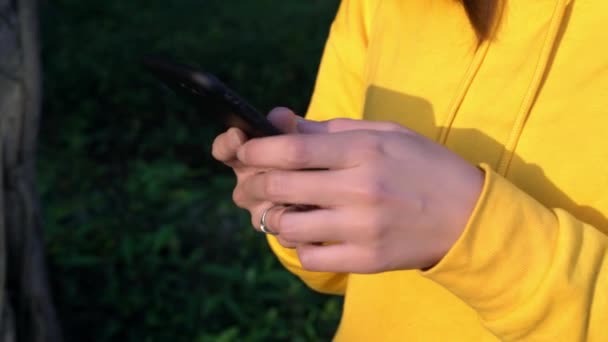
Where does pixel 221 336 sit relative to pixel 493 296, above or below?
below

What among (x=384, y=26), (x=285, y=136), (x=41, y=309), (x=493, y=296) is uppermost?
(x=384, y=26)

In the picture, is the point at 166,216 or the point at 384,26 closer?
the point at 384,26

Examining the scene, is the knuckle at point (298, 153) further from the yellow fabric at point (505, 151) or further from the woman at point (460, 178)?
the yellow fabric at point (505, 151)

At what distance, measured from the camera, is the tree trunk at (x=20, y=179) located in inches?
64.6

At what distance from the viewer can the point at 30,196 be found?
1.82 metres

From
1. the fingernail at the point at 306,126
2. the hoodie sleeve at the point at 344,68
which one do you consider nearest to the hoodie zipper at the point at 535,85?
the fingernail at the point at 306,126

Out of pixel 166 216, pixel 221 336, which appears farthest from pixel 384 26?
pixel 166 216

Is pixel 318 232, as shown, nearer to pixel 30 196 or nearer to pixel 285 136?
pixel 285 136

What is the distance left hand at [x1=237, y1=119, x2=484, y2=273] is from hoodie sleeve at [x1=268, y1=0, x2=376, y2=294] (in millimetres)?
424

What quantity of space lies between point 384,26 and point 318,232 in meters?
0.44

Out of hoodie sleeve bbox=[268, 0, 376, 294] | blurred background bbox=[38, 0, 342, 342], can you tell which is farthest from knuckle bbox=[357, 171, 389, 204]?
Answer: blurred background bbox=[38, 0, 342, 342]

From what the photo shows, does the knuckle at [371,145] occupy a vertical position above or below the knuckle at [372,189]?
above

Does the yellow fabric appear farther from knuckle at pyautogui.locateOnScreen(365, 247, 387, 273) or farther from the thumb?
the thumb

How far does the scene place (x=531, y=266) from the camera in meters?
0.78
